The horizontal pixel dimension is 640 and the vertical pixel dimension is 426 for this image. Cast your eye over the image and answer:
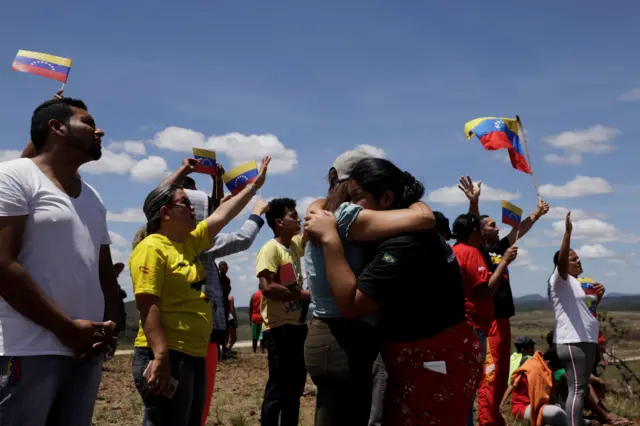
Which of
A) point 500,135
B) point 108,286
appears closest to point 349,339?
point 108,286

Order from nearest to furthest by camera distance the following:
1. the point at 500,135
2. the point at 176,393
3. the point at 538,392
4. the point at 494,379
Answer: the point at 176,393 < the point at 494,379 < the point at 538,392 < the point at 500,135

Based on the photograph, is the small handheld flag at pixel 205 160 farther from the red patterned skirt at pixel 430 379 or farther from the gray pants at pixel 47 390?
the red patterned skirt at pixel 430 379

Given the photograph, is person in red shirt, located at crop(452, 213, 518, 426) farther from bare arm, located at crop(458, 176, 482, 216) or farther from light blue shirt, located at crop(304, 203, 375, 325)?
light blue shirt, located at crop(304, 203, 375, 325)

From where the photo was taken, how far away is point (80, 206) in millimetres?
2920

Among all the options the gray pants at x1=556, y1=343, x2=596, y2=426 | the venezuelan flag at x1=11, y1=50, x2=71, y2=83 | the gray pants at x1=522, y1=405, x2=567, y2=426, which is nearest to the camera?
the venezuelan flag at x1=11, y1=50, x2=71, y2=83

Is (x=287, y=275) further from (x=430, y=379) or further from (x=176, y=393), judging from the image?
(x=430, y=379)

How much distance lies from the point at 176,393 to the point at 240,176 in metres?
2.05

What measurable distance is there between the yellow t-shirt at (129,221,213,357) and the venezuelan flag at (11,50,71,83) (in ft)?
6.73

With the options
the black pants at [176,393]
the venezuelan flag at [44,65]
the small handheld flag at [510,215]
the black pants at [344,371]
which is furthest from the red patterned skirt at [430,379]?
the small handheld flag at [510,215]

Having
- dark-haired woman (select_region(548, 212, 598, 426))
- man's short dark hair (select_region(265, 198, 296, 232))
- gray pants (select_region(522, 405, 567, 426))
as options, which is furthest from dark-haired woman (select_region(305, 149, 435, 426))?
gray pants (select_region(522, 405, 567, 426))

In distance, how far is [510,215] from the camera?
7.27 m

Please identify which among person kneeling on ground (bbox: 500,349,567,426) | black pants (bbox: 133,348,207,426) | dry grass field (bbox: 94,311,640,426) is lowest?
dry grass field (bbox: 94,311,640,426)

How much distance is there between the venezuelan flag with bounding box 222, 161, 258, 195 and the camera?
504 centimetres

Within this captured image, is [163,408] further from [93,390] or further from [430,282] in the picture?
[430,282]
